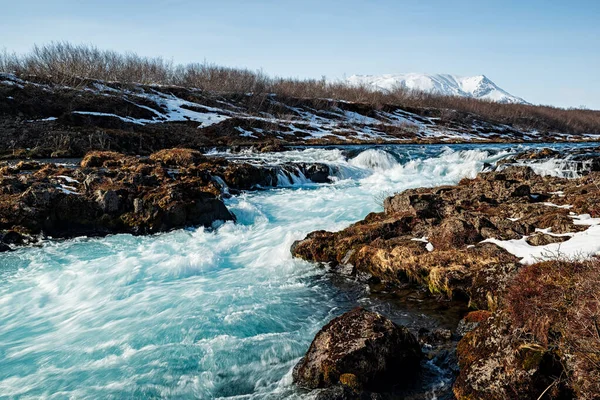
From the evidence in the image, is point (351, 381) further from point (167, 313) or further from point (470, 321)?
point (167, 313)

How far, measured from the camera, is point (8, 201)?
1199cm

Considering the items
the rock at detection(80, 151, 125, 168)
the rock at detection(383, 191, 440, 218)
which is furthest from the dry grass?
the rock at detection(383, 191, 440, 218)

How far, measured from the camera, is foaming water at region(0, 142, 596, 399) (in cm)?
554

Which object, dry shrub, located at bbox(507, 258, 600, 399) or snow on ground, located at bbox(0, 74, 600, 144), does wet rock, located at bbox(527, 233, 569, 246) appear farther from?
snow on ground, located at bbox(0, 74, 600, 144)

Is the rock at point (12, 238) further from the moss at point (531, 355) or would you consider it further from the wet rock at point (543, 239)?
the wet rock at point (543, 239)

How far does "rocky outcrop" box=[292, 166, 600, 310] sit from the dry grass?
64233 mm

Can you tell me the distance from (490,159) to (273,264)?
22.7 metres

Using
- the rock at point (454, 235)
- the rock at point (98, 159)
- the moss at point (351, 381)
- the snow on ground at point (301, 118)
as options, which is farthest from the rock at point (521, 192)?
the snow on ground at point (301, 118)

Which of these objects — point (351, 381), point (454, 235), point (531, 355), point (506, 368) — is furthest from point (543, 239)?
point (351, 381)

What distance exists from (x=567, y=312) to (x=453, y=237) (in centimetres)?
426

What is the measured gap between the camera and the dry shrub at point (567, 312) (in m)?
3.79

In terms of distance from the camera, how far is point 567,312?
14.2ft

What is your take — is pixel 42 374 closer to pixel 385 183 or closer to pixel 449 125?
pixel 385 183

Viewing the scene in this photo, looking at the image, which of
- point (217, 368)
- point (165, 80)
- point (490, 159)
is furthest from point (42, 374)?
point (165, 80)
